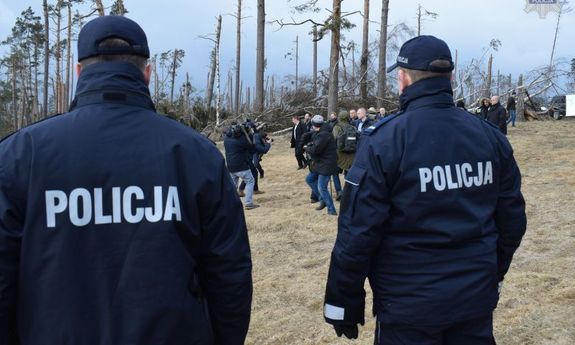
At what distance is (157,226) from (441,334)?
1351 mm

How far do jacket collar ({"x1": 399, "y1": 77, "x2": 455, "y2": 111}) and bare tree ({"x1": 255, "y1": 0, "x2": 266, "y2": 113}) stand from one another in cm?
2629

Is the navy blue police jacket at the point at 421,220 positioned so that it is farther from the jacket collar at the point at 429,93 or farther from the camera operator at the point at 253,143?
the camera operator at the point at 253,143

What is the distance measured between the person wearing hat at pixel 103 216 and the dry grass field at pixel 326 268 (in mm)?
3064

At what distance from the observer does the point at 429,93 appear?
94.5 inches

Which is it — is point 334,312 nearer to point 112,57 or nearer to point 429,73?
point 429,73

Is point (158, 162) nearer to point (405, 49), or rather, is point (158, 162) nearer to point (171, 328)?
point (171, 328)

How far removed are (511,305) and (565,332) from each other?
0.67 meters

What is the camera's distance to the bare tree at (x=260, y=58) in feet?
95.1

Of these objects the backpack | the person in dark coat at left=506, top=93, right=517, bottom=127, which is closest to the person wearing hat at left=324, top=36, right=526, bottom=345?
the backpack

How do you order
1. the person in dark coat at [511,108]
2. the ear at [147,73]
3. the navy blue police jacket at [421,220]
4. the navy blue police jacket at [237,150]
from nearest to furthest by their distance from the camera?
1. the ear at [147,73]
2. the navy blue police jacket at [421,220]
3. the navy blue police jacket at [237,150]
4. the person in dark coat at [511,108]

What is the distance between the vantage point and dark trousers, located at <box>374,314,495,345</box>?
2.30 meters

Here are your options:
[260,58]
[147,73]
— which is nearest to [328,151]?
[147,73]

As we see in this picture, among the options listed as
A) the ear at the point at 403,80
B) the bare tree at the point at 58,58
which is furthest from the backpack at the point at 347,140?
the bare tree at the point at 58,58

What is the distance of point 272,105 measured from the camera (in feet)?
96.3
